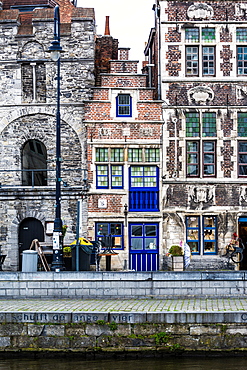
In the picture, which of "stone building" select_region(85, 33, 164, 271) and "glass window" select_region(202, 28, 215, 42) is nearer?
"stone building" select_region(85, 33, 164, 271)

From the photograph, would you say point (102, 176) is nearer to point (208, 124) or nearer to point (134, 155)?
point (134, 155)

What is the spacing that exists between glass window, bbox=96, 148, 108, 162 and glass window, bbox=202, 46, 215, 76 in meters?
4.71

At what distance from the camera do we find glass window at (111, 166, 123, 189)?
26.0 meters

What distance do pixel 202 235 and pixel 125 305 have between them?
1036 cm

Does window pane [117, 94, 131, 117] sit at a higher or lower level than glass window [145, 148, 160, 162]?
higher

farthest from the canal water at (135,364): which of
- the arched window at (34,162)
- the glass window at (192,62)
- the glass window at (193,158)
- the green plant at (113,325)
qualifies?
the glass window at (192,62)

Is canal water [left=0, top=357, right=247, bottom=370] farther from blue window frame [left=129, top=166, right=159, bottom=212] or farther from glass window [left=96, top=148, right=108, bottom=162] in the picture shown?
glass window [left=96, top=148, right=108, bottom=162]

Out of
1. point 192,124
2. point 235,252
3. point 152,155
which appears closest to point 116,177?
point 152,155

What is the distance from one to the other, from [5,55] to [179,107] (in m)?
6.90

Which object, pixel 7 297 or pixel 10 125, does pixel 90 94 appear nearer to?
pixel 10 125

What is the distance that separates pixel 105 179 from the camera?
2603cm

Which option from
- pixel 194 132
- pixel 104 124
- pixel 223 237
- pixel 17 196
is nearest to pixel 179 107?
pixel 194 132

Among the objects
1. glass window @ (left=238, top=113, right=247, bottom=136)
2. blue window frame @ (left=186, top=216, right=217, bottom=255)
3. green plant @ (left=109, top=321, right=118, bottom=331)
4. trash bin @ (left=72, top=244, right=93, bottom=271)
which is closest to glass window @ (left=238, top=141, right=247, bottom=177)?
glass window @ (left=238, top=113, right=247, bottom=136)

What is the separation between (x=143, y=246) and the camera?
84.9 ft
